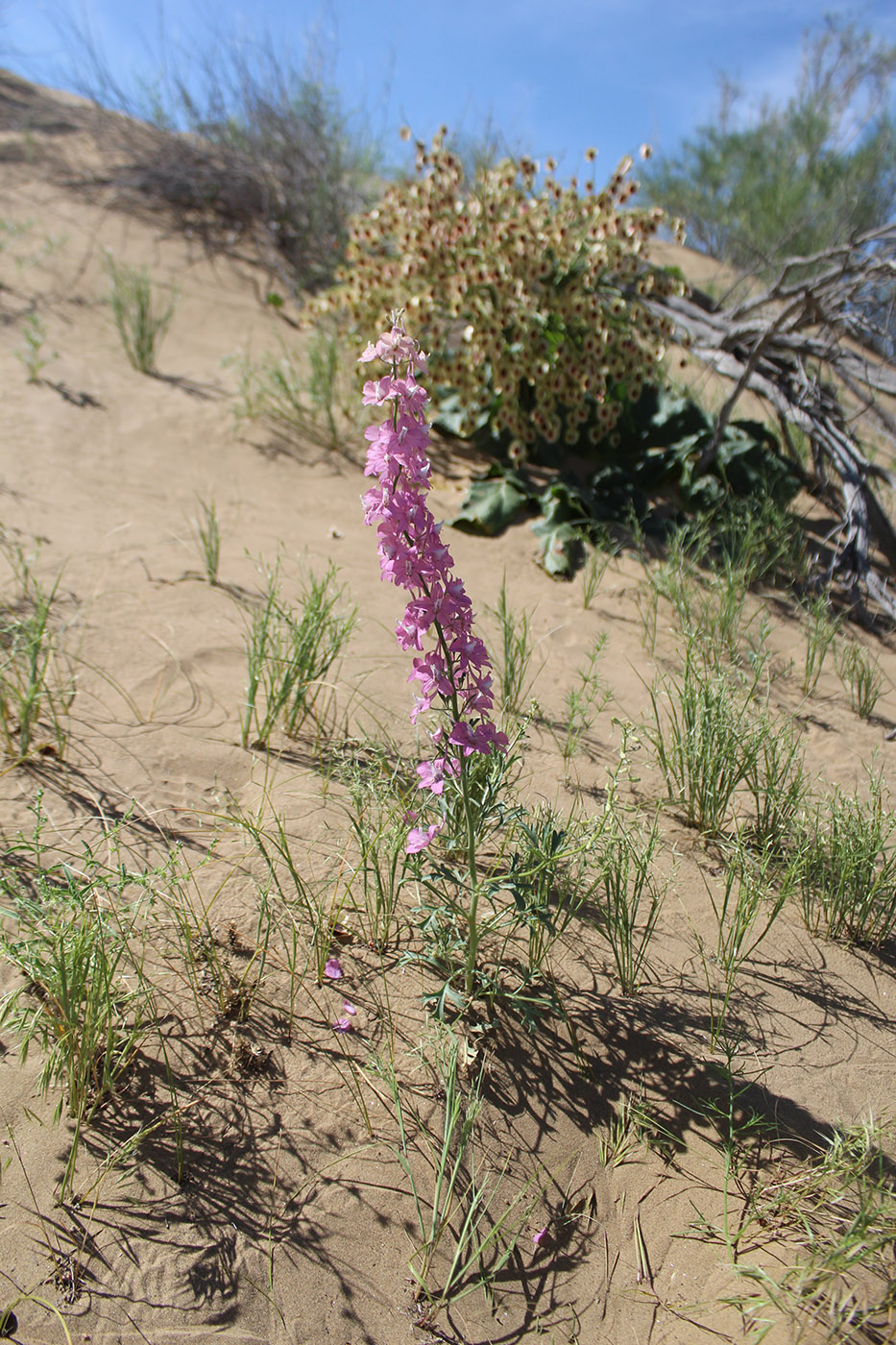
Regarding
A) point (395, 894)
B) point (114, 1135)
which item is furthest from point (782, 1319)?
point (114, 1135)

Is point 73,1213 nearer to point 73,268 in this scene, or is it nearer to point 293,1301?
point 293,1301

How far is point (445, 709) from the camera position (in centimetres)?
179

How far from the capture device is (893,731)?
315 cm

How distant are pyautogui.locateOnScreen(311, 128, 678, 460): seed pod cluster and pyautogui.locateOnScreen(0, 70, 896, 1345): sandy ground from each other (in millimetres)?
1466

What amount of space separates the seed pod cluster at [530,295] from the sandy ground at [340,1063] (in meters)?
1.47

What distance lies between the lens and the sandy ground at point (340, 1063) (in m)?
1.49

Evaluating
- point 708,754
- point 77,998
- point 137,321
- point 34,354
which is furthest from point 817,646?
point 137,321

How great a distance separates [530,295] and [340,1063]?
380cm

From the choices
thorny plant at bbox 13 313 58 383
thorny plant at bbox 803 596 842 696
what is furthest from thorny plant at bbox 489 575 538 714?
thorny plant at bbox 13 313 58 383

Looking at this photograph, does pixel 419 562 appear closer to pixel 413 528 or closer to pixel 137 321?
pixel 413 528

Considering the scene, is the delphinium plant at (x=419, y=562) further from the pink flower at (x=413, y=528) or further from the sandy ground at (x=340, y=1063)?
the sandy ground at (x=340, y=1063)

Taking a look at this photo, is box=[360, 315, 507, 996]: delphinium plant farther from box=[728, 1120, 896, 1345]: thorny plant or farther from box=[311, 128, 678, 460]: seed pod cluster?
box=[311, 128, 678, 460]: seed pod cluster

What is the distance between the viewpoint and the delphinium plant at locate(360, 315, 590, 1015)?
149 centimetres

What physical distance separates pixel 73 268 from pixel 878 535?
18.3ft
